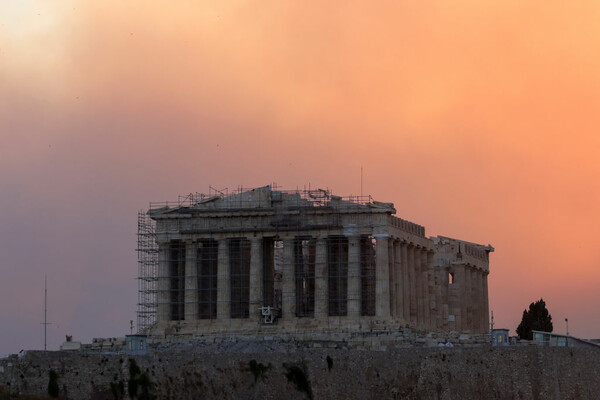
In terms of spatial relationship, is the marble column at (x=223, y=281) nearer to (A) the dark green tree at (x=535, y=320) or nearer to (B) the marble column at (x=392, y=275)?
(B) the marble column at (x=392, y=275)

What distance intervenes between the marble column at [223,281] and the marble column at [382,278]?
1042 cm

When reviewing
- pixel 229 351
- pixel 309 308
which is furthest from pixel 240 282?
pixel 229 351

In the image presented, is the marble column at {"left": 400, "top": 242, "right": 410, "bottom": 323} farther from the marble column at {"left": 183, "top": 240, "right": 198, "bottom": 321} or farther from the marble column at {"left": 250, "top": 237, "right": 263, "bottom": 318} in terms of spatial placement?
the marble column at {"left": 183, "top": 240, "right": 198, "bottom": 321}

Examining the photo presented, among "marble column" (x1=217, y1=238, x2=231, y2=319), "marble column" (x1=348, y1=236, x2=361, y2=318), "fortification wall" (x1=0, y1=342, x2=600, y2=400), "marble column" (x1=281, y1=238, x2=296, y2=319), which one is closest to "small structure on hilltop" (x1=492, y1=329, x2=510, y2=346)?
"fortification wall" (x1=0, y1=342, x2=600, y2=400)

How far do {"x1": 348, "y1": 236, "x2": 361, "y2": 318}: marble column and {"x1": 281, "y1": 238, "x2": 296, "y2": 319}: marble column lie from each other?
156 inches

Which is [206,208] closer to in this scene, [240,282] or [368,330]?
[240,282]

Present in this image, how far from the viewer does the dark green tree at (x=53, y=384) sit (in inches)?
4124

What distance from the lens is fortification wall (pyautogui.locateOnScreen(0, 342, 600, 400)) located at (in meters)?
106

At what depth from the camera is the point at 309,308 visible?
127000 millimetres

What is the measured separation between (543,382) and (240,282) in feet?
84.1

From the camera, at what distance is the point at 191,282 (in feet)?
417

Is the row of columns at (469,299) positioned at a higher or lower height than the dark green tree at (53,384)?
higher

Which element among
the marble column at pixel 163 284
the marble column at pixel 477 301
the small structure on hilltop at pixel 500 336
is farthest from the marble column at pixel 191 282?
the marble column at pixel 477 301

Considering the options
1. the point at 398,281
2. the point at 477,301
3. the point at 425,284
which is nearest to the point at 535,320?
the point at 477,301
